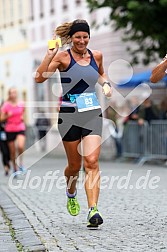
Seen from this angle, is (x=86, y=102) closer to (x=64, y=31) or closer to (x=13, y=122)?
(x=64, y=31)

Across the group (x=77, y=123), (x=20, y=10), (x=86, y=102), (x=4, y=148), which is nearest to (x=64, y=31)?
(x=86, y=102)

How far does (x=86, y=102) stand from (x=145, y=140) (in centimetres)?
1179

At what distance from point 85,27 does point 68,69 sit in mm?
417

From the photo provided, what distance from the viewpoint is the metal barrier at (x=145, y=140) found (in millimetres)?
18438

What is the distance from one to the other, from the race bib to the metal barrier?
10837 mm

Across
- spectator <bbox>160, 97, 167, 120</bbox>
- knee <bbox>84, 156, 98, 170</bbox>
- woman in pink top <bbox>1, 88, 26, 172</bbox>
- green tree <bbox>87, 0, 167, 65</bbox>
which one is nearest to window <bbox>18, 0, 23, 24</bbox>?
green tree <bbox>87, 0, 167, 65</bbox>

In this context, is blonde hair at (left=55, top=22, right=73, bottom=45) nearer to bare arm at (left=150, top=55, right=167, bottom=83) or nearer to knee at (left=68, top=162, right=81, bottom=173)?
bare arm at (left=150, top=55, right=167, bottom=83)

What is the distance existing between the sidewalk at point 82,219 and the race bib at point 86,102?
1.08m

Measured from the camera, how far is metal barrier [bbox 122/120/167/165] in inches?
726

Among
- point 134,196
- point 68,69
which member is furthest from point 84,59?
point 134,196

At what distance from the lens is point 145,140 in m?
19.2

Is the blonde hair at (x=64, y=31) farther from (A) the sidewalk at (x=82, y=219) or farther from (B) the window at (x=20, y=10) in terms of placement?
(B) the window at (x=20, y=10)

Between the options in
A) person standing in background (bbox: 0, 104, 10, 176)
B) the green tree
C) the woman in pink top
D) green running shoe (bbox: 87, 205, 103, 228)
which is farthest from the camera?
the green tree

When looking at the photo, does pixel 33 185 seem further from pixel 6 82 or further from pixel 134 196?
pixel 6 82
